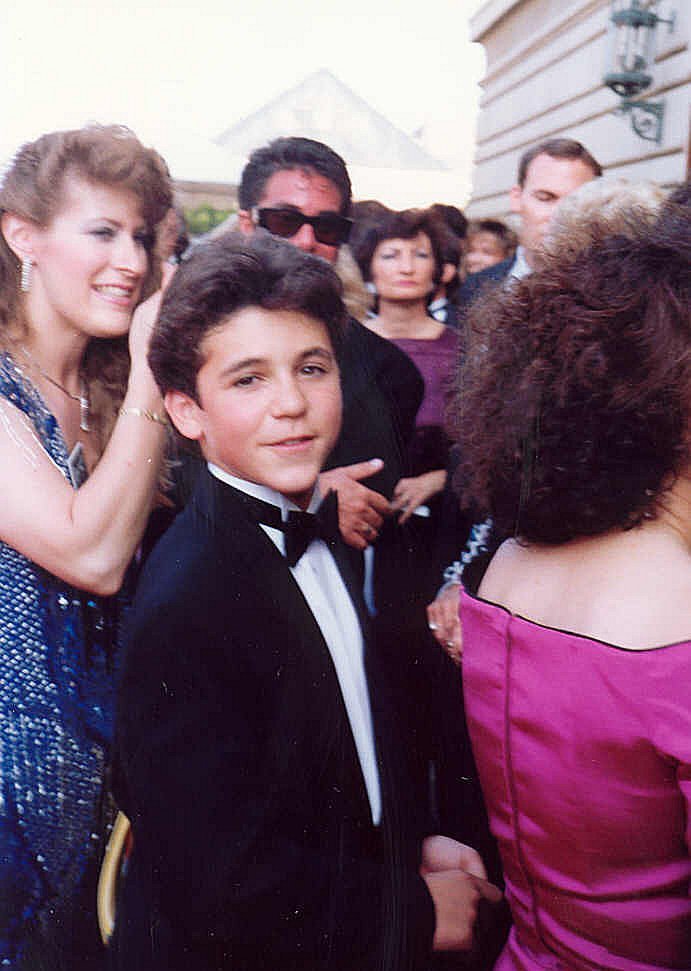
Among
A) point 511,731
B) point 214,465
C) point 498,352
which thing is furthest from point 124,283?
point 511,731

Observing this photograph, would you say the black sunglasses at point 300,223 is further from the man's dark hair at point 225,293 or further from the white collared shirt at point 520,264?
the white collared shirt at point 520,264

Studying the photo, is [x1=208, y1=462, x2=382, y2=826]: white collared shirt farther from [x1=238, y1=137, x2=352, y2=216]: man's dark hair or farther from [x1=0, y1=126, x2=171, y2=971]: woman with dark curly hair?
[x1=238, y1=137, x2=352, y2=216]: man's dark hair

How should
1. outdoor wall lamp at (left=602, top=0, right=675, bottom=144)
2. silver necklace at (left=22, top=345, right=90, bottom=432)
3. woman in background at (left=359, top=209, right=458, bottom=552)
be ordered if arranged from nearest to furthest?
silver necklace at (left=22, top=345, right=90, bottom=432)
outdoor wall lamp at (left=602, top=0, right=675, bottom=144)
woman in background at (left=359, top=209, right=458, bottom=552)

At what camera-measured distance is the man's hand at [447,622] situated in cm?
157

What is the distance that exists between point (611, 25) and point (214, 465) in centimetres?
125

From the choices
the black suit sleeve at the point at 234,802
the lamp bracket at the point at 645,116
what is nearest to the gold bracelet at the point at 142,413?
the black suit sleeve at the point at 234,802

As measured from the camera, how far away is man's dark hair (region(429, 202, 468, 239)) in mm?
2148

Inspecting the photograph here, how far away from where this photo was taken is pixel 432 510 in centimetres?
189

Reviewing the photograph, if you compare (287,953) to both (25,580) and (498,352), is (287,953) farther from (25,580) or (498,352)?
(498,352)

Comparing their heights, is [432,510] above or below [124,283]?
below

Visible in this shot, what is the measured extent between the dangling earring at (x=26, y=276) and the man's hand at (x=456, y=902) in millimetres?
908

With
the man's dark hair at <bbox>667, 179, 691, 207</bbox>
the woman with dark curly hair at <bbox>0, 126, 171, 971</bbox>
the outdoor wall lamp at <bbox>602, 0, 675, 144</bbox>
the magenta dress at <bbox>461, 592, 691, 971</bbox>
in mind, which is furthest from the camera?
the outdoor wall lamp at <bbox>602, 0, 675, 144</bbox>

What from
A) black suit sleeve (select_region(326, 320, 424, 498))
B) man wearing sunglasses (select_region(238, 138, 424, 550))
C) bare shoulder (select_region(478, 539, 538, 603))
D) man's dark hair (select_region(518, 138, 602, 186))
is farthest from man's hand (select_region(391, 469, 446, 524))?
man's dark hair (select_region(518, 138, 602, 186))

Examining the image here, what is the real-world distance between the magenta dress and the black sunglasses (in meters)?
0.69
